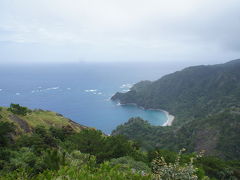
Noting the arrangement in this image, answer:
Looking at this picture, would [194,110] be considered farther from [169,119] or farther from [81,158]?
[81,158]

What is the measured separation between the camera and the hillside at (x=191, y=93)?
463 feet

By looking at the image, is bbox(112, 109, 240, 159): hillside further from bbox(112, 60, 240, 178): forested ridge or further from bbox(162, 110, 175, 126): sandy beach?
bbox(162, 110, 175, 126): sandy beach

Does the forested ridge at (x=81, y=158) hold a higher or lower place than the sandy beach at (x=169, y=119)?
higher

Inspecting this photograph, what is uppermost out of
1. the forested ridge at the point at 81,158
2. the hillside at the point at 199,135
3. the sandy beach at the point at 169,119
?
the forested ridge at the point at 81,158

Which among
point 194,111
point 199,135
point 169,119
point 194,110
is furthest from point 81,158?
point 194,110

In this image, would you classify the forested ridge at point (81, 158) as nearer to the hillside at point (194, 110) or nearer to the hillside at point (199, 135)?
the hillside at point (194, 110)

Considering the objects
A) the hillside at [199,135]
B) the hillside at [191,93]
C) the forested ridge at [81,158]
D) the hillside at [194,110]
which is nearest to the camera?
the forested ridge at [81,158]

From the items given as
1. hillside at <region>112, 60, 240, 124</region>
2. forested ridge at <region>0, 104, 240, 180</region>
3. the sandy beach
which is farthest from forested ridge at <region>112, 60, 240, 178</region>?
forested ridge at <region>0, 104, 240, 180</region>


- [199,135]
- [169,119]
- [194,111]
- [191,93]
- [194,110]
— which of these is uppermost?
[191,93]

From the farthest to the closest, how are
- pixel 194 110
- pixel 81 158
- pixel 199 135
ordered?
pixel 194 110, pixel 199 135, pixel 81 158

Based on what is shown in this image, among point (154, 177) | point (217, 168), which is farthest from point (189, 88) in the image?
point (154, 177)

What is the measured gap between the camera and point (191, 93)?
549ft

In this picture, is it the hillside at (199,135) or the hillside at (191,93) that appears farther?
the hillside at (191,93)

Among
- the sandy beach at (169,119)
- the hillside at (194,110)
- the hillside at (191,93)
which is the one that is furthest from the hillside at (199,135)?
the hillside at (191,93)
